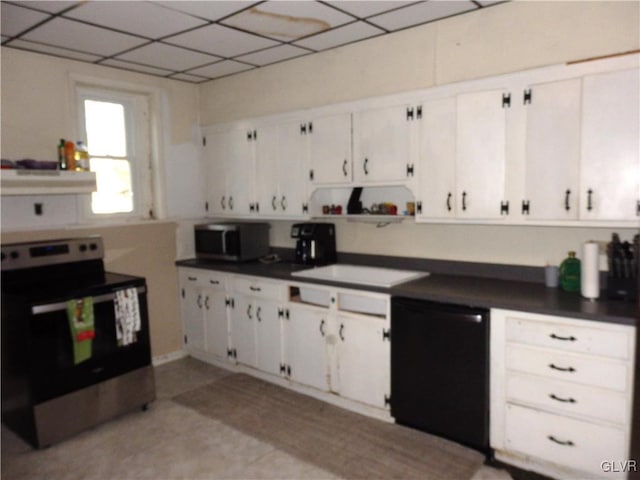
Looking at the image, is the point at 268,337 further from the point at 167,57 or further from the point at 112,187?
the point at 167,57

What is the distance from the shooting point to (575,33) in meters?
2.63

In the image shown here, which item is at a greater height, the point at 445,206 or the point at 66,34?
the point at 66,34

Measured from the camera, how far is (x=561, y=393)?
2.46m

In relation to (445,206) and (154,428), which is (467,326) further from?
(154,428)

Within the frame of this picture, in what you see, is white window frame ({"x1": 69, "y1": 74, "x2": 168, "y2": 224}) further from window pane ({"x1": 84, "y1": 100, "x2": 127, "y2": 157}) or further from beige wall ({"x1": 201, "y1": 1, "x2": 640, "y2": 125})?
beige wall ({"x1": 201, "y1": 1, "x2": 640, "y2": 125})

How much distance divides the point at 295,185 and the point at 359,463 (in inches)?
83.6

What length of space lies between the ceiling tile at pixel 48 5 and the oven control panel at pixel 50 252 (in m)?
1.54

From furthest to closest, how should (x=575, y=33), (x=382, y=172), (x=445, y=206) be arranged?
(x=382, y=172) → (x=445, y=206) → (x=575, y=33)

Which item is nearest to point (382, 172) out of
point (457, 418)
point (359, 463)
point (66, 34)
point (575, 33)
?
point (575, 33)

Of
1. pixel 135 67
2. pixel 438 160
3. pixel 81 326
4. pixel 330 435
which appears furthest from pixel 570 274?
pixel 135 67

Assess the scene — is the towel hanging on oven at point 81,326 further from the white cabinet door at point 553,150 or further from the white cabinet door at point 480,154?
the white cabinet door at point 553,150

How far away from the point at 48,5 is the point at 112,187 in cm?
173

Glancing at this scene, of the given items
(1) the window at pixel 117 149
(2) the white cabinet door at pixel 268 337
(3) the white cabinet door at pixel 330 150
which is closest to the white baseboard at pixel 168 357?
(2) the white cabinet door at pixel 268 337

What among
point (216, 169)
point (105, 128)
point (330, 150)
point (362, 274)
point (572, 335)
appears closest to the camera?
point (572, 335)
